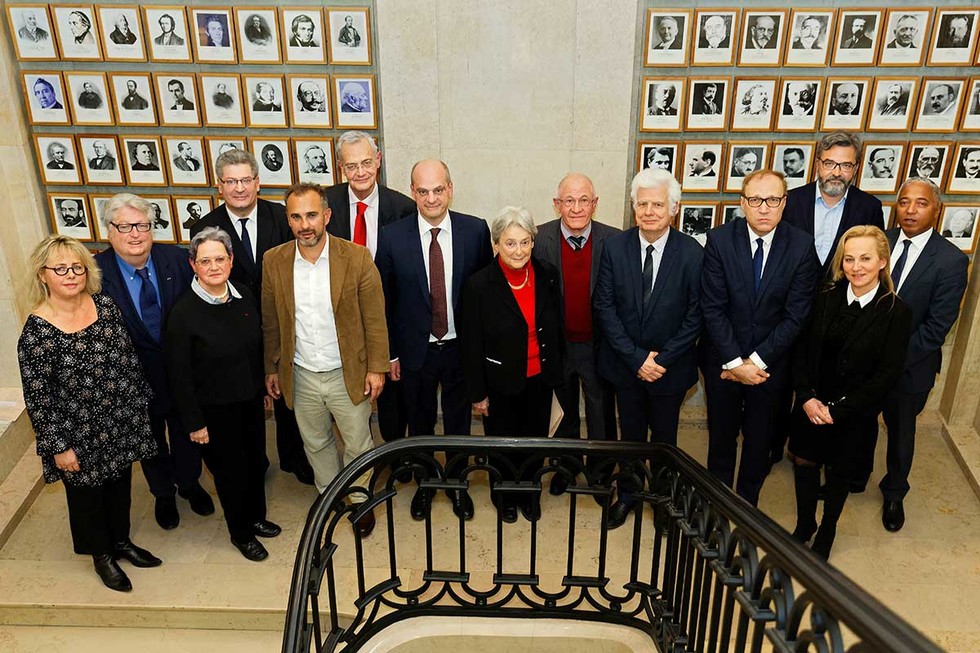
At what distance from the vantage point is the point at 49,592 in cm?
420

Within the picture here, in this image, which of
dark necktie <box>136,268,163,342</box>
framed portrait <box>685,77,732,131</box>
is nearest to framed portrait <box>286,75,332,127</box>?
dark necktie <box>136,268,163,342</box>

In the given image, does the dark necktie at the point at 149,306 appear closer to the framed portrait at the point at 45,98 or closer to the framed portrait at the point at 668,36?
the framed portrait at the point at 45,98

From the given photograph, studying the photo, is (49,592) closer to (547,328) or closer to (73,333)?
(73,333)

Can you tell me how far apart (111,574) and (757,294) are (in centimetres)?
366

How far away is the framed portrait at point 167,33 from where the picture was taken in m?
4.93

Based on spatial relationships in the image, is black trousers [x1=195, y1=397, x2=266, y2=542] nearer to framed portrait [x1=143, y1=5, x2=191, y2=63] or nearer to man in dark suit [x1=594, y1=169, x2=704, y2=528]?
man in dark suit [x1=594, y1=169, x2=704, y2=528]

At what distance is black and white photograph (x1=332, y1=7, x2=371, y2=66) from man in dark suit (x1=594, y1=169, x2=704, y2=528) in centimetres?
203

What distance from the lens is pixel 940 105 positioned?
16.2 ft

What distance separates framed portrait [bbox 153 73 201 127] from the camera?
200 inches

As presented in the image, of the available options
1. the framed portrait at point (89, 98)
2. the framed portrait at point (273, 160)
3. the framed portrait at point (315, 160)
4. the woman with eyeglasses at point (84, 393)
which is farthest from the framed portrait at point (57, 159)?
the woman with eyeglasses at point (84, 393)

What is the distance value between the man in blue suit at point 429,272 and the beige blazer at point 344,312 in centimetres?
23

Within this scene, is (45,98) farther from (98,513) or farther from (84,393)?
(98,513)

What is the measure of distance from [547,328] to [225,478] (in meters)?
1.85

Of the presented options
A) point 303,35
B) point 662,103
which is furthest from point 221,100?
point 662,103
